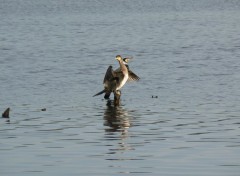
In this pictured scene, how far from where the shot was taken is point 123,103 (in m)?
26.3

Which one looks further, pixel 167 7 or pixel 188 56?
pixel 167 7

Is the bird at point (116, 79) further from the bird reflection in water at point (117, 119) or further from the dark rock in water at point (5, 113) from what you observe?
the dark rock in water at point (5, 113)

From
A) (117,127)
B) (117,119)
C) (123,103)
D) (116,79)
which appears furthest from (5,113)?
(123,103)

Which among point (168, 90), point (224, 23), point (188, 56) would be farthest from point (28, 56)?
point (224, 23)

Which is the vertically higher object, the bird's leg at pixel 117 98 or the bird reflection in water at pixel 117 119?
the bird's leg at pixel 117 98

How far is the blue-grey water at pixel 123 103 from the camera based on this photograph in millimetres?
16156

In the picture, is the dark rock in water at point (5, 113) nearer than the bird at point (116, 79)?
Yes

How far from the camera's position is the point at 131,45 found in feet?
162

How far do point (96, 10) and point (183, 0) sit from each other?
23807 millimetres

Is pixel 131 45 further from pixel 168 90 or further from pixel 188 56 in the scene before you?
pixel 168 90

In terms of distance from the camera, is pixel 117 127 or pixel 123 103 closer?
pixel 117 127

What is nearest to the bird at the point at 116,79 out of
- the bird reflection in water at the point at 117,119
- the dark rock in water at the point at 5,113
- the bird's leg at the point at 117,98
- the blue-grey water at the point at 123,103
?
the bird's leg at the point at 117,98

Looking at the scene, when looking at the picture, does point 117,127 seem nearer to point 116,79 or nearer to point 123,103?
point 116,79

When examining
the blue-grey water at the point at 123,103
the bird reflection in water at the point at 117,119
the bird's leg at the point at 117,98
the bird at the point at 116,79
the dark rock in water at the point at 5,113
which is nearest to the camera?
the blue-grey water at the point at 123,103
